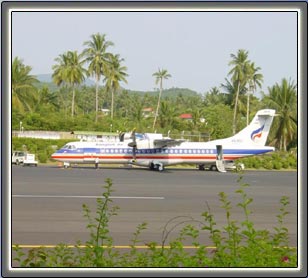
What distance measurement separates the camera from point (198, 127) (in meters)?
58.4

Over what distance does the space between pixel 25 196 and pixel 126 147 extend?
19.1 metres

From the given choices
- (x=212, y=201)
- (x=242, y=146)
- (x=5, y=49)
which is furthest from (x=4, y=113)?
(x=242, y=146)

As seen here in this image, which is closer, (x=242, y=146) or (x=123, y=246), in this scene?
(x=123, y=246)

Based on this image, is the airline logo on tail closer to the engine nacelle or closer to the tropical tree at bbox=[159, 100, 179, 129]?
the engine nacelle

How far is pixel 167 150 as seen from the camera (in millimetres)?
37062

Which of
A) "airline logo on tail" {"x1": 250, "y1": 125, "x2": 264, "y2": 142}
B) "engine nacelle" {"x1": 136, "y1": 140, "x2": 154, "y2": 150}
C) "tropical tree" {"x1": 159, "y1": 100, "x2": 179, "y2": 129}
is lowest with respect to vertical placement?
"engine nacelle" {"x1": 136, "y1": 140, "x2": 154, "y2": 150}

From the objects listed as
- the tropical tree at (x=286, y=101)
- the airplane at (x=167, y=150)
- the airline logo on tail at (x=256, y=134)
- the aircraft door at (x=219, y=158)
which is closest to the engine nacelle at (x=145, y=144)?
the airplane at (x=167, y=150)

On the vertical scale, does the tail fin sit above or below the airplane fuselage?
above

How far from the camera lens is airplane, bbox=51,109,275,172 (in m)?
35.3

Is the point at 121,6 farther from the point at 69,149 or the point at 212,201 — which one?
the point at 69,149

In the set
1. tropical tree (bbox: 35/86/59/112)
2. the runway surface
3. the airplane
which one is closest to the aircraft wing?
the airplane

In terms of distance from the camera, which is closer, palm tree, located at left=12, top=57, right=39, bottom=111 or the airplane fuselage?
palm tree, located at left=12, top=57, right=39, bottom=111

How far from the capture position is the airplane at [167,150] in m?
35.3

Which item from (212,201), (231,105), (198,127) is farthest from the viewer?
(198,127)
